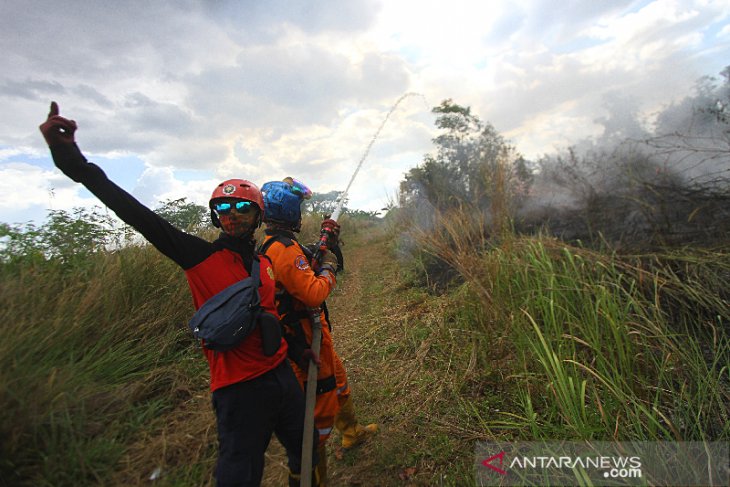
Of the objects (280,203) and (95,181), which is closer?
(95,181)

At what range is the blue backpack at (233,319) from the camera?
1.43 meters

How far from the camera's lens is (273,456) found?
8.70 feet

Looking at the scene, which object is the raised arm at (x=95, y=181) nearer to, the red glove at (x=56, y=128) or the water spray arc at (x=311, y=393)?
the red glove at (x=56, y=128)

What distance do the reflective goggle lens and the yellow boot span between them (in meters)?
1.71

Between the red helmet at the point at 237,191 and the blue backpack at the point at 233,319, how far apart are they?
45 centimetres

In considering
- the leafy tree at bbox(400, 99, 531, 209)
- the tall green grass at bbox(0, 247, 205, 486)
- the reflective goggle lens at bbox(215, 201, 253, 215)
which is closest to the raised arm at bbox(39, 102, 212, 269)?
the reflective goggle lens at bbox(215, 201, 253, 215)

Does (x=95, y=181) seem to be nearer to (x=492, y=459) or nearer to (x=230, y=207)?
(x=230, y=207)

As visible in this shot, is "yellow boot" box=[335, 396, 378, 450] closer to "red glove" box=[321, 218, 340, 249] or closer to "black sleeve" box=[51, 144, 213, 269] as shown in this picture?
"red glove" box=[321, 218, 340, 249]

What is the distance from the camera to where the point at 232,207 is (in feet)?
5.65

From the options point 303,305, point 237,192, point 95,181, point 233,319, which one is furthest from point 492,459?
point 95,181

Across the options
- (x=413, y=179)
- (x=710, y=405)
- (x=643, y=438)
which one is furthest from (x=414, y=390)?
(x=413, y=179)

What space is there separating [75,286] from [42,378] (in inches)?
44.1

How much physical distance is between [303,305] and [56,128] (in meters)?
1.48

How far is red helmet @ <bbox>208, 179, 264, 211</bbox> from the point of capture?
67.4 inches
